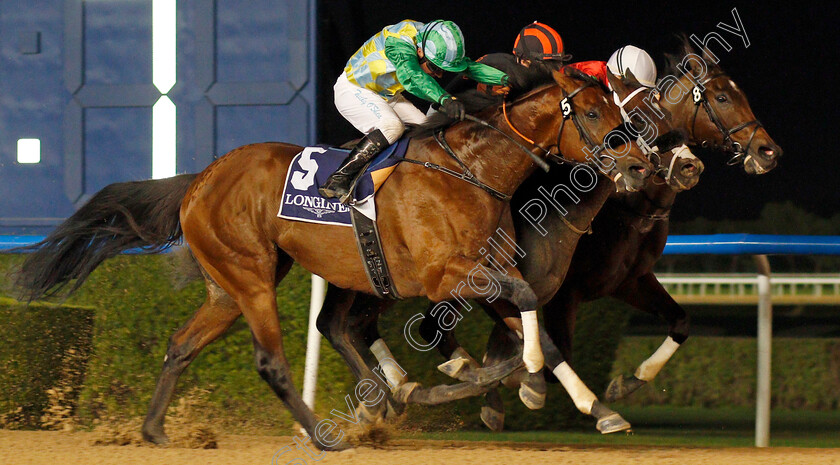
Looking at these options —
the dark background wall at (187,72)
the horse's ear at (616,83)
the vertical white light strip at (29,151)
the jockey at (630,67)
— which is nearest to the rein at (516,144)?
the horse's ear at (616,83)

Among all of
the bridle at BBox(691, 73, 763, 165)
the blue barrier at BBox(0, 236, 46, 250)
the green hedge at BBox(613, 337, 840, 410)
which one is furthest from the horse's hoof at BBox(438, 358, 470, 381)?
the blue barrier at BBox(0, 236, 46, 250)

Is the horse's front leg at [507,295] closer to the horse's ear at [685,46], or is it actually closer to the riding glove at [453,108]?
the riding glove at [453,108]

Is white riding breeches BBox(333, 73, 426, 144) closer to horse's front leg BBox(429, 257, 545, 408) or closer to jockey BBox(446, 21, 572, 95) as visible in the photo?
jockey BBox(446, 21, 572, 95)

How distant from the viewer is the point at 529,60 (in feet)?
11.7

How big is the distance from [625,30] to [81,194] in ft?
9.55

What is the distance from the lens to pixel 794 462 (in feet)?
10.2

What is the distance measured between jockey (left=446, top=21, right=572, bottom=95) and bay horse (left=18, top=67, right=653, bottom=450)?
9 cm

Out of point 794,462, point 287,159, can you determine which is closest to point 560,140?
point 287,159

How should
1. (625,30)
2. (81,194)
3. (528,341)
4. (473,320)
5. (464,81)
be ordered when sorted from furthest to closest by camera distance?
(625,30), (81,194), (473,320), (464,81), (528,341)

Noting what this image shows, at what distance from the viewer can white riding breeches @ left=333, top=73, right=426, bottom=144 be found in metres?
3.39

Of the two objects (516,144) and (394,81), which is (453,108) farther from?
(394,81)

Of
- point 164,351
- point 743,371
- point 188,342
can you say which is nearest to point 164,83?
point 164,351

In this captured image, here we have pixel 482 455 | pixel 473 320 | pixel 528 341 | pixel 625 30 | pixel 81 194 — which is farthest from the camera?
pixel 625 30

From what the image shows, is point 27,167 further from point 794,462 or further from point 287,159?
point 794,462
